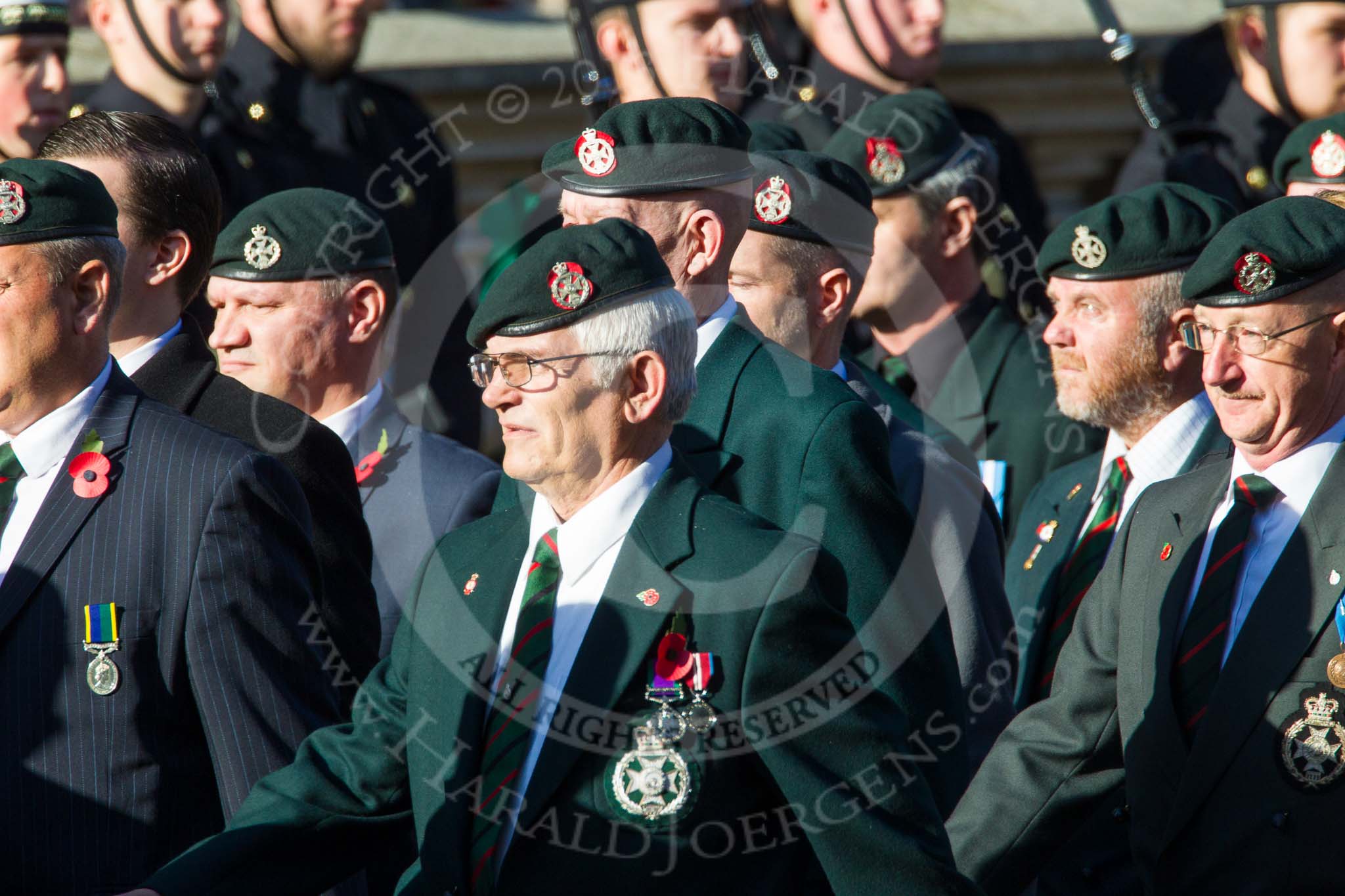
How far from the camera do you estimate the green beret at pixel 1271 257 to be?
4.05 metres

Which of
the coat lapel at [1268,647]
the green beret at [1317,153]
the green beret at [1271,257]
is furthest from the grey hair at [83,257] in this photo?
the green beret at [1317,153]

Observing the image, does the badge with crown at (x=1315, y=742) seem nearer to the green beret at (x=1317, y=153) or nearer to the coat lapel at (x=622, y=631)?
the coat lapel at (x=622, y=631)

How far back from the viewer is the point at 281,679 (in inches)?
152

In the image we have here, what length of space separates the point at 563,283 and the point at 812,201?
167cm

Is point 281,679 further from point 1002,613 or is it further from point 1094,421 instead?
point 1094,421

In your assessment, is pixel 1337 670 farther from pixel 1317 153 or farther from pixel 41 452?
pixel 1317 153

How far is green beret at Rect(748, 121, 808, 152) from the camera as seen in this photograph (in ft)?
20.0

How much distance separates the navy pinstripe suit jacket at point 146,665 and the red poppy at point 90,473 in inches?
0.6

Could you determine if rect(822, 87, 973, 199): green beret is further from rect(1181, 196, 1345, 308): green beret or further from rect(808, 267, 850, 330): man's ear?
rect(1181, 196, 1345, 308): green beret

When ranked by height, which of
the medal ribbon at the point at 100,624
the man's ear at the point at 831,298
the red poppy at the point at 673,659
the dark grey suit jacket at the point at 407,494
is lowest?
the dark grey suit jacket at the point at 407,494

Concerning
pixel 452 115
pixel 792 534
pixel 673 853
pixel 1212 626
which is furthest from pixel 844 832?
pixel 452 115

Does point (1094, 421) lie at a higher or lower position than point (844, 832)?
lower

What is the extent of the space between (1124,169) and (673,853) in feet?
17.7

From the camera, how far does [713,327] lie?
4.30 m
